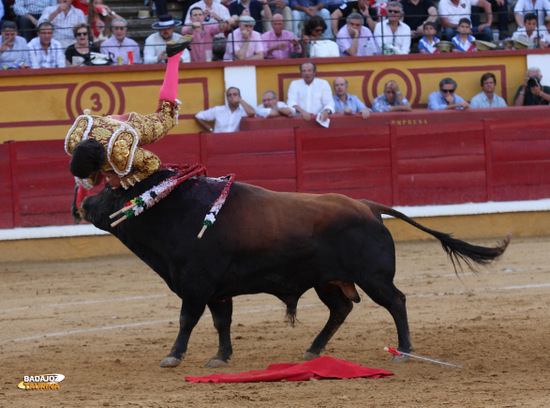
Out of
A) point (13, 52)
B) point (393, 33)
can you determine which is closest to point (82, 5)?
point (13, 52)

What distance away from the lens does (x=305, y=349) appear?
5.66 metres

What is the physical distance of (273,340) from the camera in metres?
5.95

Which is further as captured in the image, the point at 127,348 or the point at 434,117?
the point at 434,117

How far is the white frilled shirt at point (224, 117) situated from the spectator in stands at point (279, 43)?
0.87 metres

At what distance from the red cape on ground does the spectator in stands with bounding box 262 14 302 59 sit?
22.4 feet

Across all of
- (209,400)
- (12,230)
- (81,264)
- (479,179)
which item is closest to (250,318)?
(209,400)

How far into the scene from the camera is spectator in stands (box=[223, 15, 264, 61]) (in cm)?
1105

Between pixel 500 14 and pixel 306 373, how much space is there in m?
8.99

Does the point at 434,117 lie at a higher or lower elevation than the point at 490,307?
higher

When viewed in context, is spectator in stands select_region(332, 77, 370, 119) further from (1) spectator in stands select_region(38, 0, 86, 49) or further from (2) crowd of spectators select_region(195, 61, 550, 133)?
(1) spectator in stands select_region(38, 0, 86, 49)

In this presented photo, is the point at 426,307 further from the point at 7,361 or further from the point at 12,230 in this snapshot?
the point at 12,230

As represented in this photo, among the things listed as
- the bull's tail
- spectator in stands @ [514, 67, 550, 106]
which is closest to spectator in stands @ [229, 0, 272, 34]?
spectator in stands @ [514, 67, 550, 106]

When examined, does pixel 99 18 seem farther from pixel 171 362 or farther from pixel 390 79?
pixel 171 362

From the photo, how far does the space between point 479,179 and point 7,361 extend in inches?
279
